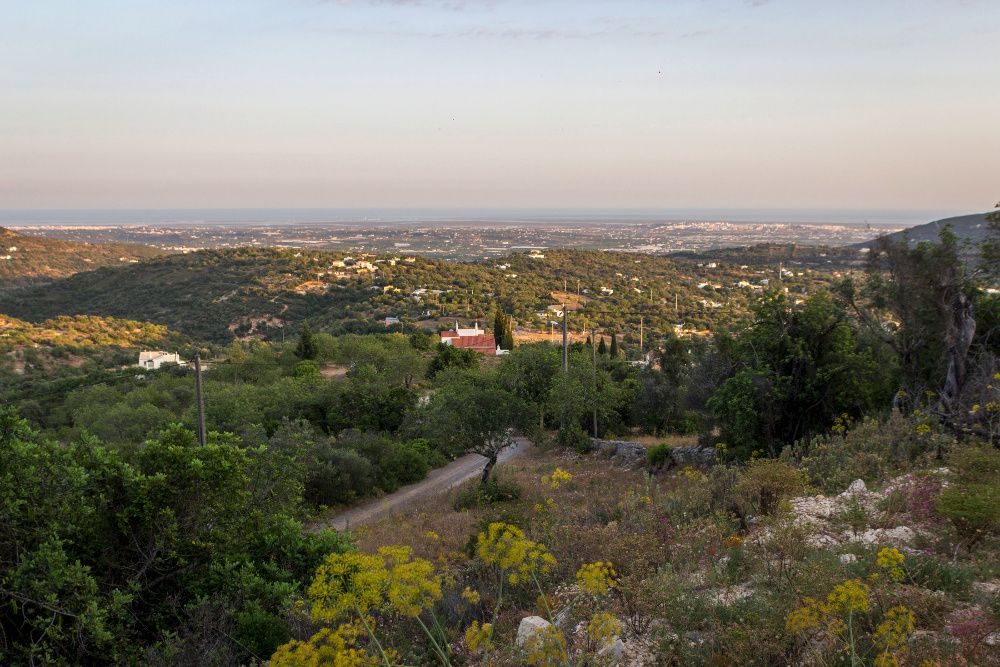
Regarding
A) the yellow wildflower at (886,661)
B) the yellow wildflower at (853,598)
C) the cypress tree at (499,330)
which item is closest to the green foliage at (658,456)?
the yellow wildflower at (853,598)

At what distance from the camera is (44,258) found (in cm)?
9069

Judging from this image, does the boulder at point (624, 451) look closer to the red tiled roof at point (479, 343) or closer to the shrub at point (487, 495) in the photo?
the shrub at point (487, 495)

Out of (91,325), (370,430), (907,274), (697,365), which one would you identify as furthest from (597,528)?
(91,325)

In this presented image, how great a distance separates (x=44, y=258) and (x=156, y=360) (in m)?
71.3

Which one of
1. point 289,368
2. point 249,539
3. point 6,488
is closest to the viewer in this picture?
point 6,488

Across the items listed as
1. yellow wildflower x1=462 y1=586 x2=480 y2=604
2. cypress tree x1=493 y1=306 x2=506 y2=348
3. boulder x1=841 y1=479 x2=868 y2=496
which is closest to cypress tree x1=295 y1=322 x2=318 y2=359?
cypress tree x1=493 y1=306 x2=506 y2=348

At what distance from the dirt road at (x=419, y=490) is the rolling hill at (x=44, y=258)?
8150 cm

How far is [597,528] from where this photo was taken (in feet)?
18.7

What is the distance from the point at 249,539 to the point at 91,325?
53.8m

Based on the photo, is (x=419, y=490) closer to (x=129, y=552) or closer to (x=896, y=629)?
(x=129, y=552)

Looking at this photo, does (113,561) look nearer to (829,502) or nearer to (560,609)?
(560,609)

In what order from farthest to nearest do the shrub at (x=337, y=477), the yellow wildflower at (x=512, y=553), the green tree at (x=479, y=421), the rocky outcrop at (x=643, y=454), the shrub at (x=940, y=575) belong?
the shrub at (x=337, y=477) → the green tree at (x=479, y=421) → the rocky outcrop at (x=643, y=454) → the shrub at (x=940, y=575) → the yellow wildflower at (x=512, y=553)

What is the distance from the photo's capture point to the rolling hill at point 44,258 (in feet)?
273

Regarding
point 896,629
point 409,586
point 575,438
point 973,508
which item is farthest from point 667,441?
point 409,586
